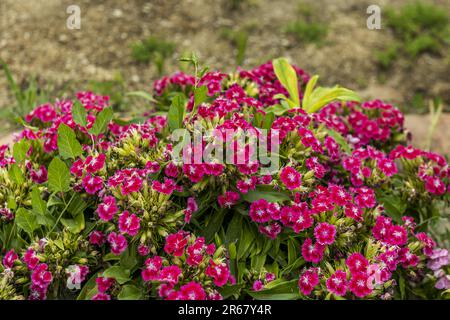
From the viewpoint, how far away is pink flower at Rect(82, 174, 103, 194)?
7.88 ft

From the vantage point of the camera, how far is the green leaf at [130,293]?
228 centimetres

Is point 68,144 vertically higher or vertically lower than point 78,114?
lower

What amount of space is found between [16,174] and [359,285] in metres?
1.74

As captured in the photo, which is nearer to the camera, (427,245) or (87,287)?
(87,287)

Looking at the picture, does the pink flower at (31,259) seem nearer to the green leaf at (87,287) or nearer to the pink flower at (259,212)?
the green leaf at (87,287)

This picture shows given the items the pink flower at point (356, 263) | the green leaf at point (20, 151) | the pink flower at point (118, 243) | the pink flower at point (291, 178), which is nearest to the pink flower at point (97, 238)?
the pink flower at point (118, 243)

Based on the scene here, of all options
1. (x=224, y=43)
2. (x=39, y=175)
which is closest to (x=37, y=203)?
(x=39, y=175)

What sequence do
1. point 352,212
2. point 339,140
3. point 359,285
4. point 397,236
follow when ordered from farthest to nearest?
point 339,140
point 397,236
point 352,212
point 359,285

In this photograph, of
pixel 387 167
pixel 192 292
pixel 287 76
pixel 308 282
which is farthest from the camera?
pixel 287 76

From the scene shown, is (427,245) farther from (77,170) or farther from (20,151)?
(20,151)

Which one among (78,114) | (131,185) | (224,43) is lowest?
(131,185)

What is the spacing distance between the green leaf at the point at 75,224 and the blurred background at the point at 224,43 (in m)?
2.51

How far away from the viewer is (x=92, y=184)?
7.88 ft
